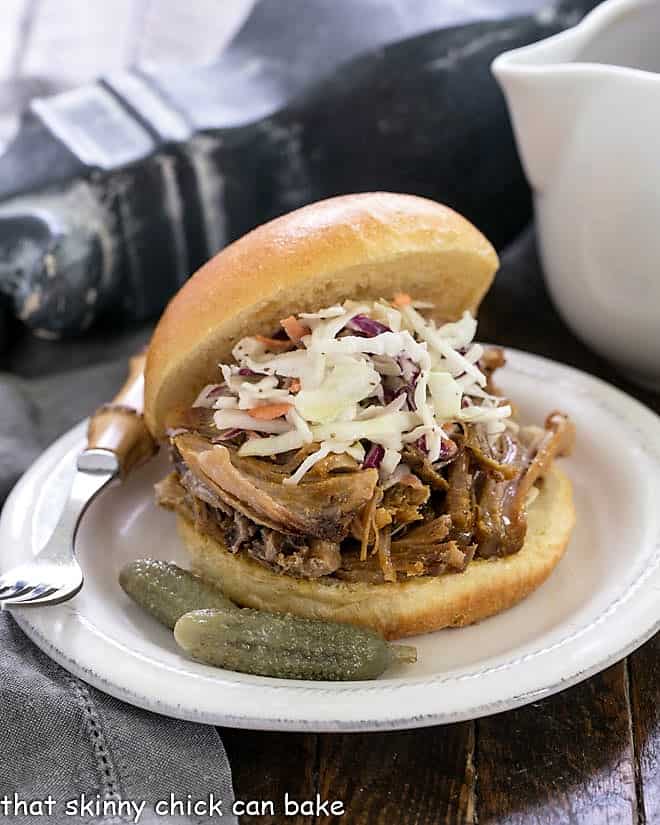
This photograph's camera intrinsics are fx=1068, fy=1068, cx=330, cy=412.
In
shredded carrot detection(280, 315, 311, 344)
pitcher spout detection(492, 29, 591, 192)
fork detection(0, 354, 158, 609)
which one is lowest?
→ fork detection(0, 354, 158, 609)

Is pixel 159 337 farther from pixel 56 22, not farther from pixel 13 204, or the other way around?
pixel 56 22

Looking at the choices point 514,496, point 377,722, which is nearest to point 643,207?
point 514,496

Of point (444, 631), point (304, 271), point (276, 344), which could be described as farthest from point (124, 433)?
point (444, 631)

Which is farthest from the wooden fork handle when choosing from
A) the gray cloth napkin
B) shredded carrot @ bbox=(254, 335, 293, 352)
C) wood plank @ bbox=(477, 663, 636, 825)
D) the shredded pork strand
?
wood plank @ bbox=(477, 663, 636, 825)

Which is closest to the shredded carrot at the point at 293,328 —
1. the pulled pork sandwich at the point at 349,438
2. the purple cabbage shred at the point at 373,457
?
the pulled pork sandwich at the point at 349,438

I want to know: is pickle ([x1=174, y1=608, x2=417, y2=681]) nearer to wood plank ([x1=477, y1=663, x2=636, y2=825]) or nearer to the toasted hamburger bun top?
wood plank ([x1=477, y1=663, x2=636, y2=825])

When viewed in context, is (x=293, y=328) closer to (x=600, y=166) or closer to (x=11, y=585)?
(x=11, y=585)
